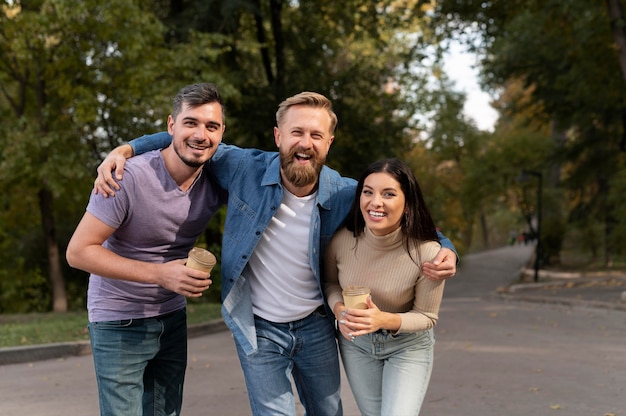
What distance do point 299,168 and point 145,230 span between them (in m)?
0.84

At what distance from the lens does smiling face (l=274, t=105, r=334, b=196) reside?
12.9 feet

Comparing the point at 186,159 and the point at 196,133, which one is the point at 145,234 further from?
the point at 196,133

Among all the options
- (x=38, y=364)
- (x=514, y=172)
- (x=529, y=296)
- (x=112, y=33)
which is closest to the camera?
(x=38, y=364)

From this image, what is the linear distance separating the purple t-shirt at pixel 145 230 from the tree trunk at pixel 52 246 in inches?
610

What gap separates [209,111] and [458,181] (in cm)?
4145

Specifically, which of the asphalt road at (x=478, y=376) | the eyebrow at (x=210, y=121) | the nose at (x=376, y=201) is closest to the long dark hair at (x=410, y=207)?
the nose at (x=376, y=201)

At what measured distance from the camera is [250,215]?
4016 mm

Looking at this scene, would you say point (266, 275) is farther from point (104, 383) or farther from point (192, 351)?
point (192, 351)

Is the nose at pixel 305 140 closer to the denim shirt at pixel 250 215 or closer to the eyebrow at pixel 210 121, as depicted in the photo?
the denim shirt at pixel 250 215

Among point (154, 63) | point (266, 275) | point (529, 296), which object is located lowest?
point (529, 296)

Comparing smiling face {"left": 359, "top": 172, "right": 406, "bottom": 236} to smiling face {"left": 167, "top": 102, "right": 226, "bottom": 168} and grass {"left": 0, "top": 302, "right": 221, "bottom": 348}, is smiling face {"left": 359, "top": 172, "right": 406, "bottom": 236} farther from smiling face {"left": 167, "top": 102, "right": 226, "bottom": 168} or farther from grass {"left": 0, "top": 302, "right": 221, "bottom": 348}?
grass {"left": 0, "top": 302, "right": 221, "bottom": 348}

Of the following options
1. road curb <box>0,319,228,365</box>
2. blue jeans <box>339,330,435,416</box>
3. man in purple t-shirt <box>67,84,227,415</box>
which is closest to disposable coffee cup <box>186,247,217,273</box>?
man in purple t-shirt <box>67,84,227,415</box>

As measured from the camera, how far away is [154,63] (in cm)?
1614

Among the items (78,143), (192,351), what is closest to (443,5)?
(78,143)
